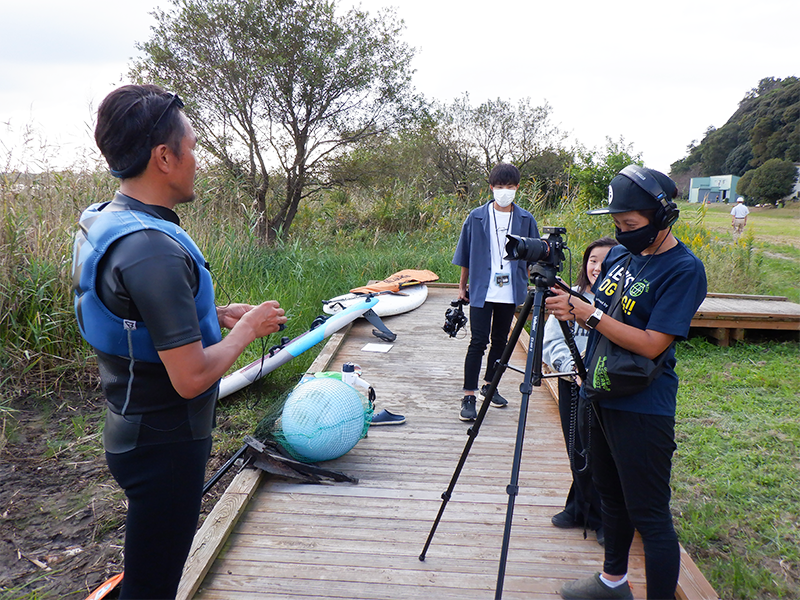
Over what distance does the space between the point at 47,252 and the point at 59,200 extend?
2.75 feet

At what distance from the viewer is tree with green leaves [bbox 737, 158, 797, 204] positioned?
32344mm

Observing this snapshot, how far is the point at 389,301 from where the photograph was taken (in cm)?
764

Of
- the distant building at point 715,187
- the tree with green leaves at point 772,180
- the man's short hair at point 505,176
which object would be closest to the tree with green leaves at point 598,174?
the man's short hair at point 505,176

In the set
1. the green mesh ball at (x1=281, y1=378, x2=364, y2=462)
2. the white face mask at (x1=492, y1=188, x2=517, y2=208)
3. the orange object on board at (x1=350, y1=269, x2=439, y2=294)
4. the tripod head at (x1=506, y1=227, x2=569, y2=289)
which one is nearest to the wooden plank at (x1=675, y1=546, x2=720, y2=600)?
the tripod head at (x1=506, y1=227, x2=569, y2=289)

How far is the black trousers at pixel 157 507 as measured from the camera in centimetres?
135

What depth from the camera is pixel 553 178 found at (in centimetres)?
1886

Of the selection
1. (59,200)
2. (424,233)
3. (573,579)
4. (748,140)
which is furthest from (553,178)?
(748,140)

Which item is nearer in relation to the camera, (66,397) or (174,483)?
(174,483)

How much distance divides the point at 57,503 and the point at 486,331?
2986 mm

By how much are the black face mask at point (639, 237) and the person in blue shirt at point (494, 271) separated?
1995 mm

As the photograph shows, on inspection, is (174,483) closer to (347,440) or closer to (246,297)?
(347,440)

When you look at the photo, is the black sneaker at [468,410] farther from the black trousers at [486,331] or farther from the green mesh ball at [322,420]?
the green mesh ball at [322,420]

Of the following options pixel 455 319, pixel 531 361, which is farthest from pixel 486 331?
pixel 531 361

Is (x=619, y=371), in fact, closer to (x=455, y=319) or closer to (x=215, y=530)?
(x=215, y=530)
